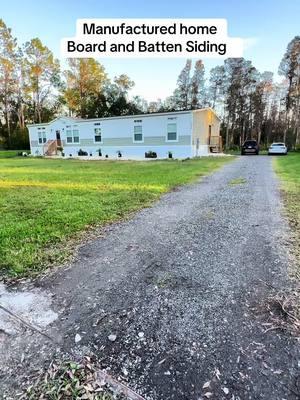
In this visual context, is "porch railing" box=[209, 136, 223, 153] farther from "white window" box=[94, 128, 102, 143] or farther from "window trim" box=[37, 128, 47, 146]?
"window trim" box=[37, 128, 47, 146]

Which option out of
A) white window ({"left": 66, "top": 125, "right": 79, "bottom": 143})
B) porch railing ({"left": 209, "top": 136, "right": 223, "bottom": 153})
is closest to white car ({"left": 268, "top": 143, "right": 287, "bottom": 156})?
porch railing ({"left": 209, "top": 136, "right": 223, "bottom": 153})

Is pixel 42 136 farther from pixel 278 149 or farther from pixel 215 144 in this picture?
pixel 278 149

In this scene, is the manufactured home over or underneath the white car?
over

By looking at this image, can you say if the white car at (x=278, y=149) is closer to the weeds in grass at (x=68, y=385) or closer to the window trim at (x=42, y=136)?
the window trim at (x=42, y=136)

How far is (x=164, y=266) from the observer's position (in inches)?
105

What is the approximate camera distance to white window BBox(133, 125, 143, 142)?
20050 mm

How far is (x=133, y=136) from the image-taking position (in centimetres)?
2042

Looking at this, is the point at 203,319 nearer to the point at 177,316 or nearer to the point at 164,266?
the point at 177,316

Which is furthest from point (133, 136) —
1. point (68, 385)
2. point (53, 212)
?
point (68, 385)

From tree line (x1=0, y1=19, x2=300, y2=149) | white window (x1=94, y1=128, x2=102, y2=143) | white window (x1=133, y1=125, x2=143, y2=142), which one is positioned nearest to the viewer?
white window (x1=133, y1=125, x2=143, y2=142)

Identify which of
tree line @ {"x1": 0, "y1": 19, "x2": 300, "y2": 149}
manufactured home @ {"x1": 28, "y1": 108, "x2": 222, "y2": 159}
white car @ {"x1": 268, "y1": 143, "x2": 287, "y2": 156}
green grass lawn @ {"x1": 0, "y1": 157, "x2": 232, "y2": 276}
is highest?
tree line @ {"x1": 0, "y1": 19, "x2": 300, "y2": 149}

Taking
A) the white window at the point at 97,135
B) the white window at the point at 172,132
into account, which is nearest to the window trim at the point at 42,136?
the white window at the point at 97,135

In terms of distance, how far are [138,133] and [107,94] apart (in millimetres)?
17020

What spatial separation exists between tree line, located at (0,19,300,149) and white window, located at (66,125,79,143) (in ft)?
35.7
